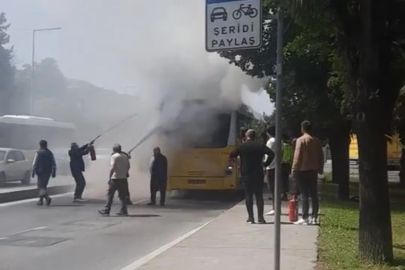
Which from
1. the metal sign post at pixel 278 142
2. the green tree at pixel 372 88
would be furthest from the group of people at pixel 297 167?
the metal sign post at pixel 278 142

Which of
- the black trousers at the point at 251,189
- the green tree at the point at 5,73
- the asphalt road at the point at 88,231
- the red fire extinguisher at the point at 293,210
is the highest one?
the green tree at the point at 5,73

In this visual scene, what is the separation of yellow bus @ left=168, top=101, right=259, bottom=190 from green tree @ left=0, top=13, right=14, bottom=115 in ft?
57.6

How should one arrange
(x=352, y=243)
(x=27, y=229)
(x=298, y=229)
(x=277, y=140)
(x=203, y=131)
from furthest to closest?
(x=203, y=131) → (x=27, y=229) → (x=298, y=229) → (x=352, y=243) → (x=277, y=140)

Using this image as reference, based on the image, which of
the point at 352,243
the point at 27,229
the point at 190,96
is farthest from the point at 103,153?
the point at 352,243

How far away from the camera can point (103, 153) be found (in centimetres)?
2520

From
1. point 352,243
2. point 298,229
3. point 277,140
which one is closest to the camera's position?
point 277,140

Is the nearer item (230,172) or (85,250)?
(85,250)

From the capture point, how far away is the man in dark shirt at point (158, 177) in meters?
17.8

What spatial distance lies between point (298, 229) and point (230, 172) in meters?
7.75

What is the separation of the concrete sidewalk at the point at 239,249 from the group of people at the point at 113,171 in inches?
127

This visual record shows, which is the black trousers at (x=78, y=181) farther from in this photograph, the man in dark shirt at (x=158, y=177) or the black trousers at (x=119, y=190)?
the black trousers at (x=119, y=190)

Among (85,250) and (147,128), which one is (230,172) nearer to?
(147,128)

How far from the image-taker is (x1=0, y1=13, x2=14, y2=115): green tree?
36756mm

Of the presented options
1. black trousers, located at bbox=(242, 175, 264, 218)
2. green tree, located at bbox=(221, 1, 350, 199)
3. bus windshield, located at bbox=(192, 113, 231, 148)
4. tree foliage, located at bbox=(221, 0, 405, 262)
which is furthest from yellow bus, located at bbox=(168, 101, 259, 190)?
tree foliage, located at bbox=(221, 0, 405, 262)
